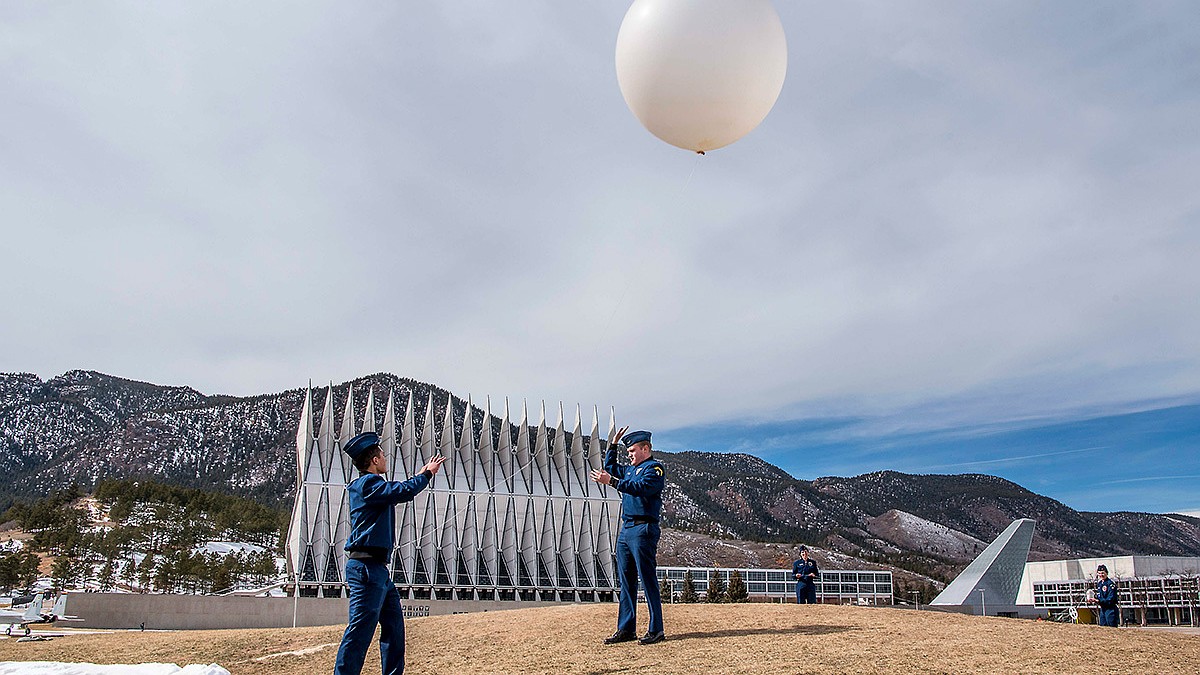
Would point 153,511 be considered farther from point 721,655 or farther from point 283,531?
point 721,655

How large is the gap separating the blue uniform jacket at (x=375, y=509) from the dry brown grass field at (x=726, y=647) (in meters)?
2.09

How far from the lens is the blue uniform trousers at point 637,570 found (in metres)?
8.55

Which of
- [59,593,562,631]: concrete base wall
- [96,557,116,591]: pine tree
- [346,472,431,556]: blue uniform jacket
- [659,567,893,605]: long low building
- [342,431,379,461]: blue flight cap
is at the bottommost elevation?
[659,567,893,605]: long low building

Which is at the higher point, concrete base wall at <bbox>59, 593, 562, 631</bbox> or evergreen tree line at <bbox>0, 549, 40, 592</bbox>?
concrete base wall at <bbox>59, 593, 562, 631</bbox>

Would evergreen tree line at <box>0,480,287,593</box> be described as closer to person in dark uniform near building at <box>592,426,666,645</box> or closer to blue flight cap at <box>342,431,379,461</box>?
person in dark uniform near building at <box>592,426,666,645</box>

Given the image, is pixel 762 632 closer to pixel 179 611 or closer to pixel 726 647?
pixel 726 647

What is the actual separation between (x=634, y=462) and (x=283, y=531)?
123m

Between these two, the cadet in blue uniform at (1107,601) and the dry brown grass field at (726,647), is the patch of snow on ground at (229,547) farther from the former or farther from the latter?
the cadet in blue uniform at (1107,601)

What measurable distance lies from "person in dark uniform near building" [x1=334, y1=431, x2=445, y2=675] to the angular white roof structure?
57.6 meters

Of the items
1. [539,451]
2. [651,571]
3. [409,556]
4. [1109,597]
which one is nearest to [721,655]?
[651,571]

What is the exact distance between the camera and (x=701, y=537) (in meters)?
196

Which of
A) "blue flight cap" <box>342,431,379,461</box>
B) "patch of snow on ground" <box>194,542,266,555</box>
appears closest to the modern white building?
"blue flight cap" <box>342,431,379,461</box>

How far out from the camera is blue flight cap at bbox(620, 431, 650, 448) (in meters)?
9.18

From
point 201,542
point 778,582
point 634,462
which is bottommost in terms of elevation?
point 778,582
